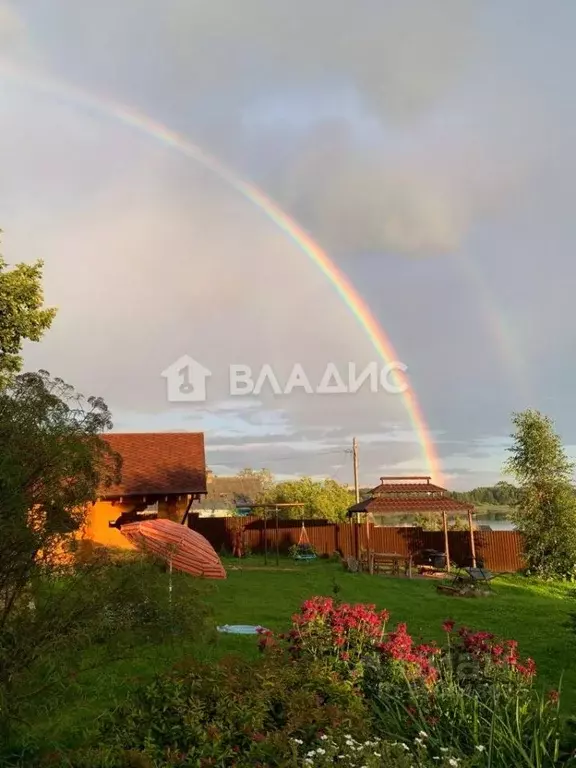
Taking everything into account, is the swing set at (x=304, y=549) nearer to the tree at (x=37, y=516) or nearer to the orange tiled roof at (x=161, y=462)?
the orange tiled roof at (x=161, y=462)

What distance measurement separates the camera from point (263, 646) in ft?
20.5

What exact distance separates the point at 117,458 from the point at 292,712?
2.58 metres

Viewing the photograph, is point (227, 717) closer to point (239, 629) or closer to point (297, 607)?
point (239, 629)

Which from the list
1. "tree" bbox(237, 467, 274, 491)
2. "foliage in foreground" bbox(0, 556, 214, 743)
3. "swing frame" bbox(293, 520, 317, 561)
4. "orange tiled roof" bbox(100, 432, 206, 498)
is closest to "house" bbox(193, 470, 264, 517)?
"tree" bbox(237, 467, 274, 491)

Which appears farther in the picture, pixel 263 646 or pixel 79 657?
pixel 263 646

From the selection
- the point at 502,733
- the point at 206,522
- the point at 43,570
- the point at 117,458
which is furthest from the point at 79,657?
the point at 206,522

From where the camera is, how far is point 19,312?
50.5 ft

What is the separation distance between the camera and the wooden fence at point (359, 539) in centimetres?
2552

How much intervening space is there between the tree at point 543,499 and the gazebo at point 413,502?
2169mm

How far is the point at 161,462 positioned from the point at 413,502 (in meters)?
10.7

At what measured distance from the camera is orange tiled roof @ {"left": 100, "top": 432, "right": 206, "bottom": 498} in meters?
24.9

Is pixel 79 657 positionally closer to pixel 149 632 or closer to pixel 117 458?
pixel 149 632

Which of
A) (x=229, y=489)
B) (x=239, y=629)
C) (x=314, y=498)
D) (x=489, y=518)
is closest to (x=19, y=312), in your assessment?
(x=239, y=629)

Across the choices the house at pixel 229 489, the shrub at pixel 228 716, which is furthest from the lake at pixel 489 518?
the shrub at pixel 228 716
